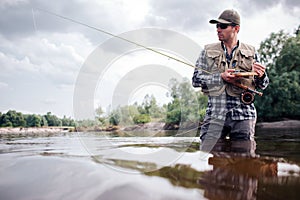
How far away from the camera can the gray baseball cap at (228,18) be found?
3311mm

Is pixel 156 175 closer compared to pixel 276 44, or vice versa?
pixel 156 175

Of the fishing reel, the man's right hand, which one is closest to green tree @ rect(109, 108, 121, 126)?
the man's right hand

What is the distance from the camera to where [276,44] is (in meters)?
24.2

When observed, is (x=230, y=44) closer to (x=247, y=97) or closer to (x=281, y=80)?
→ (x=247, y=97)

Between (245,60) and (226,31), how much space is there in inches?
17.2

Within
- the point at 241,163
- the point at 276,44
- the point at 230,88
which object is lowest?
the point at 241,163

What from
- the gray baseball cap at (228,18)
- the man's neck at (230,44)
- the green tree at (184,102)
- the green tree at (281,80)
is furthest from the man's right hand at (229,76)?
the green tree at (281,80)

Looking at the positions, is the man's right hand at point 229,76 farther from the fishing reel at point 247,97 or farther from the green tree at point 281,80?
the green tree at point 281,80

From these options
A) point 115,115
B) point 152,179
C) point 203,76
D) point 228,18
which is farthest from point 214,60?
point 152,179

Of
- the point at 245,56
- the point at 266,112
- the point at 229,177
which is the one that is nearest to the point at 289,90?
the point at 266,112

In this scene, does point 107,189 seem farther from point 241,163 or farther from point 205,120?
point 205,120

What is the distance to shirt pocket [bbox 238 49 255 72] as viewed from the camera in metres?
3.39

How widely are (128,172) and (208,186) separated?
648 mm

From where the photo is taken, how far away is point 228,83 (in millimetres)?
3303
